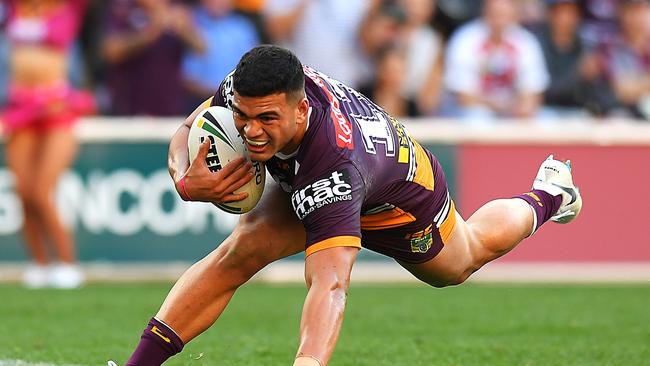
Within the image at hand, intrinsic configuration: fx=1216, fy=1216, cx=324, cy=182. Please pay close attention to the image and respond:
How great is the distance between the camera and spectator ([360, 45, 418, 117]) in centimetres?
1217

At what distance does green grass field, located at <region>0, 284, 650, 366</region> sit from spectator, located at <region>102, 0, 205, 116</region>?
208 centimetres

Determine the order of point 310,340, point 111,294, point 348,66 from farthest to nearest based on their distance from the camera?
point 348,66 < point 111,294 < point 310,340

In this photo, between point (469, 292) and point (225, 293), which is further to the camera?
point (469, 292)

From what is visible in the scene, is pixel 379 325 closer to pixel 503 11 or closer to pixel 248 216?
pixel 248 216

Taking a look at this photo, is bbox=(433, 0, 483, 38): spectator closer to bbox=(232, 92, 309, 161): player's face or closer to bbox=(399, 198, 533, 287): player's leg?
bbox=(399, 198, 533, 287): player's leg

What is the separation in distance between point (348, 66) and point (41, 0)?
3180mm

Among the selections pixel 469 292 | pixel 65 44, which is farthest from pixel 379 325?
pixel 65 44

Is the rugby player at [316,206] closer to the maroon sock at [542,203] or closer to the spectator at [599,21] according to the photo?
the maroon sock at [542,203]

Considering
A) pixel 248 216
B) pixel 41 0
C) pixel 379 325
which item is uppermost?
pixel 41 0

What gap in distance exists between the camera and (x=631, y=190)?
38.5 ft

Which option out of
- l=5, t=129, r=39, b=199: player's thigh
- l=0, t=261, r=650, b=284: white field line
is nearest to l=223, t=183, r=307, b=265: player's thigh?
l=5, t=129, r=39, b=199: player's thigh

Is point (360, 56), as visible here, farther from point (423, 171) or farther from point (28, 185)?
point (423, 171)

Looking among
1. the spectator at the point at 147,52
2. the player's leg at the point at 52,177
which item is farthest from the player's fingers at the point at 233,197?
the spectator at the point at 147,52

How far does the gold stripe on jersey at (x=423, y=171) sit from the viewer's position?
19.3 feet
